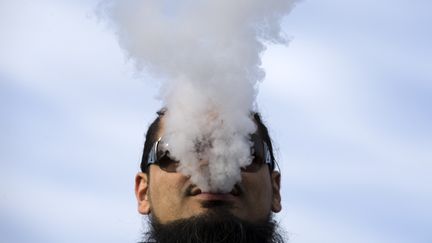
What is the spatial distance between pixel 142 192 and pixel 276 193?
1.17m

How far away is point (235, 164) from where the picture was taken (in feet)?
25.5

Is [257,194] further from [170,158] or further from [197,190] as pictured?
[170,158]

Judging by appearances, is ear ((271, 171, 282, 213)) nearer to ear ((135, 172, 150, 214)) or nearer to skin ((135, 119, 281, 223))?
skin ((135, 119, 281, 223))

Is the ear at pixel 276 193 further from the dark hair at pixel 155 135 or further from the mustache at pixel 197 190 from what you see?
the mustache at pixel 197 190

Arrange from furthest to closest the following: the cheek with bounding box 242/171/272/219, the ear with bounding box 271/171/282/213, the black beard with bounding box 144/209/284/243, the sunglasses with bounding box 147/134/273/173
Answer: the ear with bounding box 271/171/282/213
the sunglasses with bounding box 147/134/273/173
the cheek with bounding box 242/171/272/219
the black beard with bounding box 144/209/284/243

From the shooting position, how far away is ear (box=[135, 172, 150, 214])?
8.60 meters

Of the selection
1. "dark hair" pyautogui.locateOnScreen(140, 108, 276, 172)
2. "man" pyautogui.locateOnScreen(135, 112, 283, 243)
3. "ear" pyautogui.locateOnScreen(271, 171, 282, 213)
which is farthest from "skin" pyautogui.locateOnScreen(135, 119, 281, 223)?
"dark hair" pyautogui.locateOnScreen(140, 108, 276, 172)

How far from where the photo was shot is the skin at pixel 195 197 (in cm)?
789

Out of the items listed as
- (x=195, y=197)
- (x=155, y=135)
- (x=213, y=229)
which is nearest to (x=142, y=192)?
(x=155, y=135)

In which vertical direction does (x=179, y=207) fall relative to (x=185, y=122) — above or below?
below

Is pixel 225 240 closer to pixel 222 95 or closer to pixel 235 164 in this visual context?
pixel 235 164

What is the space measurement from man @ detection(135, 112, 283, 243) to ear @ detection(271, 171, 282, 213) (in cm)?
1

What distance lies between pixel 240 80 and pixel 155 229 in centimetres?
142

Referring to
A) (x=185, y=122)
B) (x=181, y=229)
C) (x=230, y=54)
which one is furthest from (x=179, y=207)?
(x=230, y=54)
